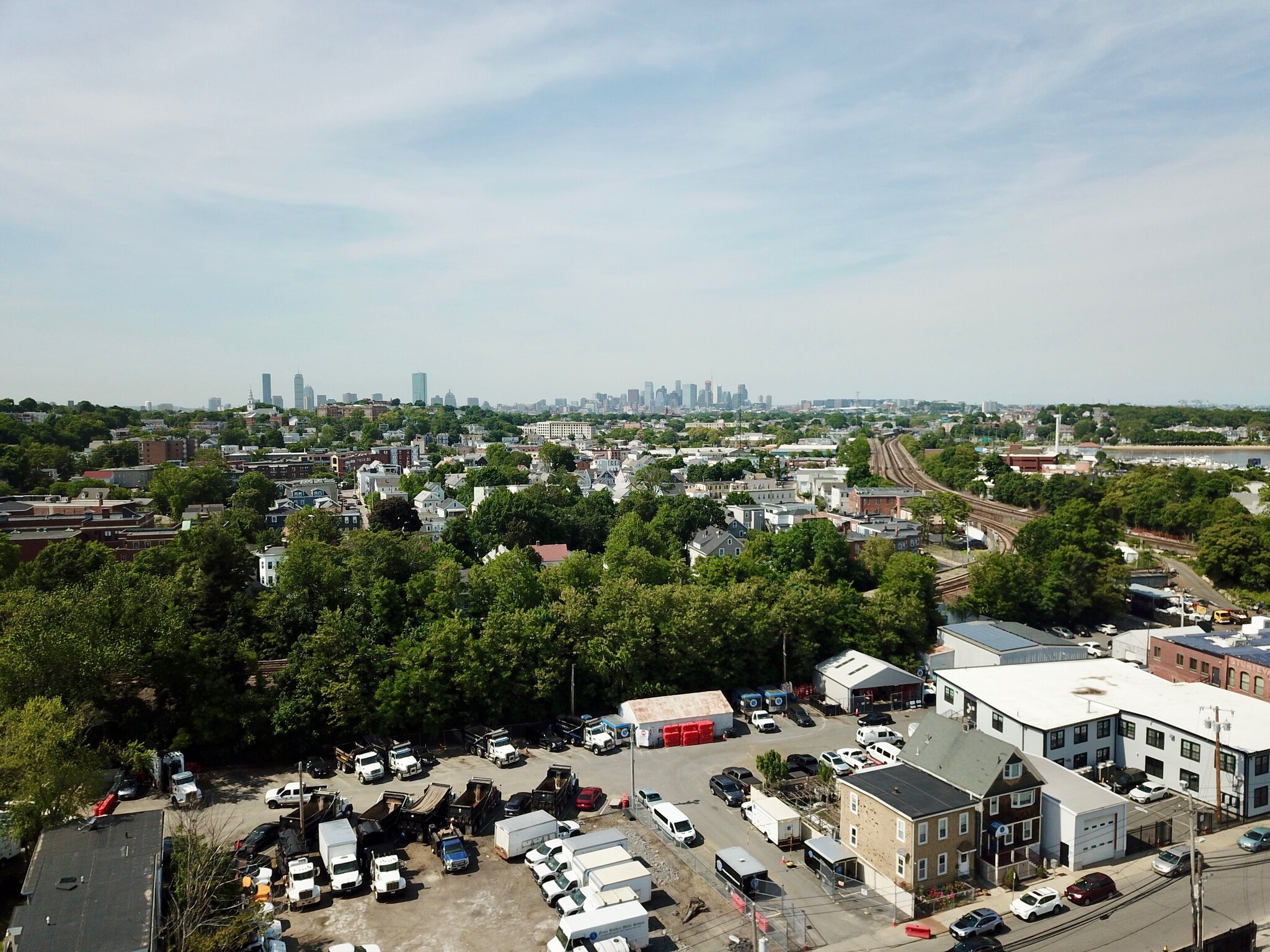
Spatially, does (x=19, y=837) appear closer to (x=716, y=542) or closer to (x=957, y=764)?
(x=957, y=764)

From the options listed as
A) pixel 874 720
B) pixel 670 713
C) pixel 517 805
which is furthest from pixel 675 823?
pixel 874 720

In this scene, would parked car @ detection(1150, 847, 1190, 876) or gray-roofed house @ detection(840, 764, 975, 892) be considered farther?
parked car @ detection(1150, 847, 1190, 876)

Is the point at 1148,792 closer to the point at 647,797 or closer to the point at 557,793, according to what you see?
the point at 647,797

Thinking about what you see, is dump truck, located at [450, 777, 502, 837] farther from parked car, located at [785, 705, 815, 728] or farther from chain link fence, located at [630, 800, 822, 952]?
parked car, located at [785, 705, 815, 728]

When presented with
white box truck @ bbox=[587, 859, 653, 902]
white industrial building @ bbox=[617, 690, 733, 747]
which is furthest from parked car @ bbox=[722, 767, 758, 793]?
white box truck @ bbox=[587, 859, 653, 902]

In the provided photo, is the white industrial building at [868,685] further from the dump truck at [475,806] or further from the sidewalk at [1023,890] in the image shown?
the dump truck at [475,806]

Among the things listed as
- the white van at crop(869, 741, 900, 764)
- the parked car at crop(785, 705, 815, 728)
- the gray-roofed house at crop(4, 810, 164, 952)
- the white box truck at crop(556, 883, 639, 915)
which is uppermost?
the gray-roofed house at crop(4, 810, 164, 952)
